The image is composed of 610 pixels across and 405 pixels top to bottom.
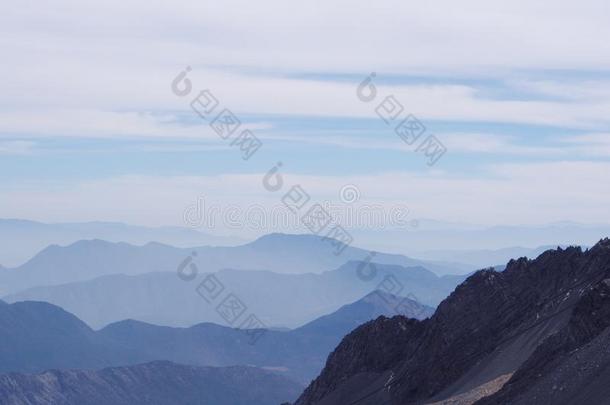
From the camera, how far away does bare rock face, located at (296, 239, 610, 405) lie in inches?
2589

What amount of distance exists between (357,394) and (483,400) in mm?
33280

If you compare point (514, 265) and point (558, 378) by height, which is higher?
point (514, 265)

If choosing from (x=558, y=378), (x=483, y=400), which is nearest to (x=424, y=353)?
(x=483, y=400)

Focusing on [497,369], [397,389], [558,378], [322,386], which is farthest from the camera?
[322,386]

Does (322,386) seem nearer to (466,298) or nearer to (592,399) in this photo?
(466,298)

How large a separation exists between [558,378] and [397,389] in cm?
3665

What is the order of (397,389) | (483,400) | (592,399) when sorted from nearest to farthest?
(592,399) < (483,400) < (397,389)

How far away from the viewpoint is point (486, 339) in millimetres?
85125

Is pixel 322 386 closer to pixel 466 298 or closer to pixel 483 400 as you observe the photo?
pixel 466 298

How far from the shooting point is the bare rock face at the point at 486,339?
6575 centimetres

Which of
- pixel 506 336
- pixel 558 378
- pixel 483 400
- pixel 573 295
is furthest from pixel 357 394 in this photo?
pixel 558 378

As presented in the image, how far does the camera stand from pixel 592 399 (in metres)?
50.1

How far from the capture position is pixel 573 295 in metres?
77.4

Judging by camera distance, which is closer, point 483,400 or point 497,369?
point 483,400
